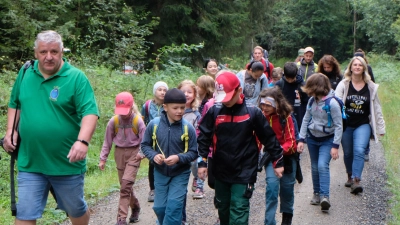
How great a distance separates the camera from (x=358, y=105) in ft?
25.1

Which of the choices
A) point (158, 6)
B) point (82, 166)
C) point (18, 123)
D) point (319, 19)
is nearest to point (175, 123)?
point (82, 166)

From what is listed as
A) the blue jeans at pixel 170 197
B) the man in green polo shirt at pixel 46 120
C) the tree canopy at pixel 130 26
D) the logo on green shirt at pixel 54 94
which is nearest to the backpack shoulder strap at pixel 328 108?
the blue jeans at pixel 170 197

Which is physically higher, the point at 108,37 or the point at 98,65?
the point at 108,37

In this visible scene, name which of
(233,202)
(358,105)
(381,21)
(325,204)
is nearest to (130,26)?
(358,105)

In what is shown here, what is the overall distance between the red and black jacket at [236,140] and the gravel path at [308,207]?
5.88 feet

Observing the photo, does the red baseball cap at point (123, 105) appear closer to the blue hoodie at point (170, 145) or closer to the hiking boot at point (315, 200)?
the blue hoodie at point (170, 145)

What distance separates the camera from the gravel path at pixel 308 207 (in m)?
6.71

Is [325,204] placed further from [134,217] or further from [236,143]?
[134,217]

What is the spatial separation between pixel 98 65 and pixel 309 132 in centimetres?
1030

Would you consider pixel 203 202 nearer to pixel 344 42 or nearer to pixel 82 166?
pixel 82 166

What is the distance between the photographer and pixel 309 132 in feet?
23.6

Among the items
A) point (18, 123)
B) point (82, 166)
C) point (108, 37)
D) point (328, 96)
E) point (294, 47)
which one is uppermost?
point (294, 47)

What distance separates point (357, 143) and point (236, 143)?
10.9 feet

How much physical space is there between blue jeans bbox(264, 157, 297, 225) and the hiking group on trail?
12 millimetres
